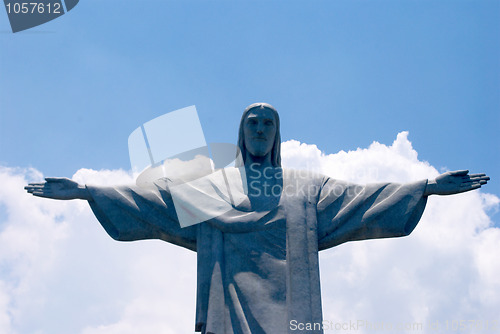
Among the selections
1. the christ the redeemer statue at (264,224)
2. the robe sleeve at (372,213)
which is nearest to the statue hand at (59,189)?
the christ the redeemer statue at (264,224)

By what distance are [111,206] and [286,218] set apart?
3.21 metres

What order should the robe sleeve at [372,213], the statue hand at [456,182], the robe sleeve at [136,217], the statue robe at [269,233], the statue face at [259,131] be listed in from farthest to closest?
the statue face at [259,131] → the robe sleeve at [136,217] → the robe sleeve at [372,213] → the statue hand at [456,182] → the statue robe at [269,233]

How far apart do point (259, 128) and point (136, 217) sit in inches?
113

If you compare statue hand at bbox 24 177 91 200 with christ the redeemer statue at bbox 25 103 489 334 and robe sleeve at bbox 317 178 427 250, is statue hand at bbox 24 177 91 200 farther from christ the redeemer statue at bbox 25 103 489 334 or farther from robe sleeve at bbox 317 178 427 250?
robe sleeve at bbox 317 178 427 250

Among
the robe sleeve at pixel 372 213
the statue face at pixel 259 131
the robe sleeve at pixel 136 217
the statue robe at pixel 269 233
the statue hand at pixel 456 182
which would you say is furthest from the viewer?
the statue face at pixel 259 131

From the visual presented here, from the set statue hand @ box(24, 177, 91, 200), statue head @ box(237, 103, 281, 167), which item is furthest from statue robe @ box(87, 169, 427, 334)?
statue head @ box(237, 103, 281, 167)

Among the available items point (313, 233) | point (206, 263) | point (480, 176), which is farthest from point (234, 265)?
point (480, 176)

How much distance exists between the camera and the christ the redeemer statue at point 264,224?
39.7 feet

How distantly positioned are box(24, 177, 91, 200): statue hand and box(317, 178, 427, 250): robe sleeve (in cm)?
438

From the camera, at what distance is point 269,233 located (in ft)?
41.4

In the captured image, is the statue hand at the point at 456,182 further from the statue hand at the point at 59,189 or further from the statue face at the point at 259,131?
the statue hand at the point at 59,189

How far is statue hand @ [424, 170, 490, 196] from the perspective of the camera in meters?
12.8

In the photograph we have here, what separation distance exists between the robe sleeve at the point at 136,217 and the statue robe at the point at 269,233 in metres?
0.02

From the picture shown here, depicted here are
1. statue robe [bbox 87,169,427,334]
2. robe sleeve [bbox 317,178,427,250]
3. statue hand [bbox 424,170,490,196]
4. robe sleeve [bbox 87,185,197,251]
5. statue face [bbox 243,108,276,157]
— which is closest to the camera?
statue robe [bbox 87,169,427,334]
